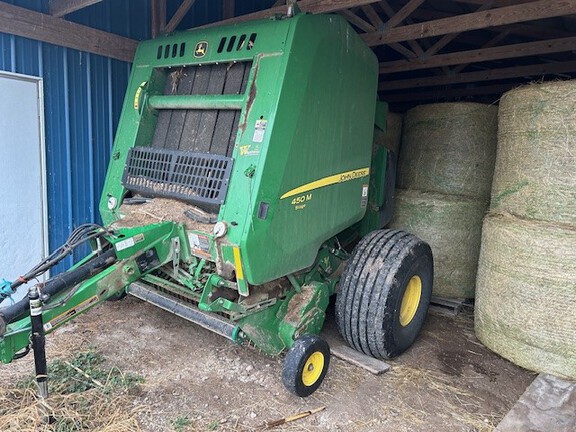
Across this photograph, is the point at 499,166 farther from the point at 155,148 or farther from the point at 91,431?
the point at 91,431

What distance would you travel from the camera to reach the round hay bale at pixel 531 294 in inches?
121

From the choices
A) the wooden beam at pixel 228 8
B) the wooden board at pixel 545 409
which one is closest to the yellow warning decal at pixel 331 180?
the wooden board at pixel 545 409

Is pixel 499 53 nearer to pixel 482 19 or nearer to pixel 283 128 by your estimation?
pixel 482 19

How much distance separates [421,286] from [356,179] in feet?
3.29

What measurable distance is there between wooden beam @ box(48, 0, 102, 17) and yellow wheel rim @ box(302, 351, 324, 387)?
10.1ft

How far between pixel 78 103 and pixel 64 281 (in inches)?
93.7

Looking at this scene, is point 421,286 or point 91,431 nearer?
point 91,431

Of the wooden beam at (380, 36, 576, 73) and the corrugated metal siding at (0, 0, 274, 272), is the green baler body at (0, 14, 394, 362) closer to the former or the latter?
the corrugated metal siding at (0, 0, 274, 272)

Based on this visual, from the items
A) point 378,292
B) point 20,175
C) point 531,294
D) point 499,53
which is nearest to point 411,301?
point 378,292

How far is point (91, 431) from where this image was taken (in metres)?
2.45

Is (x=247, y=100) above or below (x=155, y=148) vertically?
above

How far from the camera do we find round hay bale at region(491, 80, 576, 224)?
3064 millimetres

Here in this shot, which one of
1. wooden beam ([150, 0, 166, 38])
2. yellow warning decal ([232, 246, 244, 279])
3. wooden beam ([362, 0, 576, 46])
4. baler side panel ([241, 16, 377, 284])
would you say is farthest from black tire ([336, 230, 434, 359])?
wooden beam ([150, 0, 166, 38])

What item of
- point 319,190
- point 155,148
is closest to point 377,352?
point 319,190
